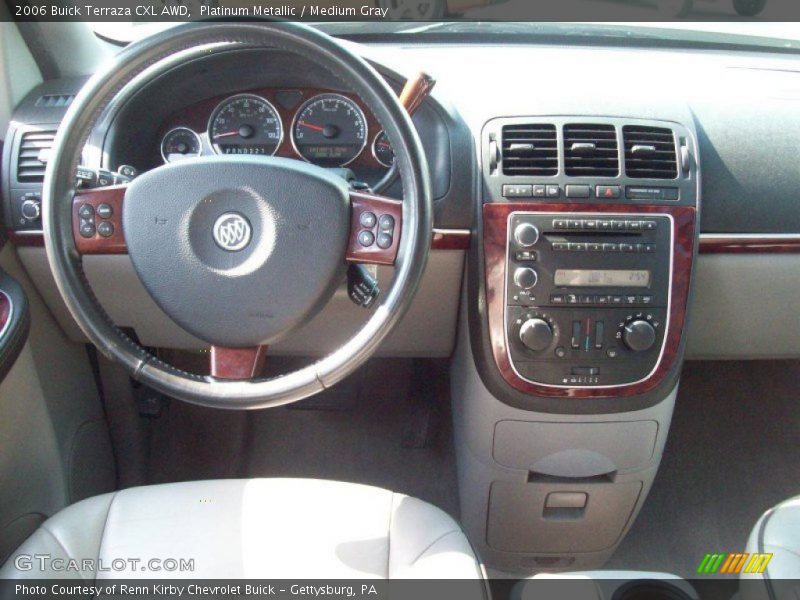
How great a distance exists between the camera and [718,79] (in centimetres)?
157

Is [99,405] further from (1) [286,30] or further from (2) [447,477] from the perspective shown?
(1) [286,30]

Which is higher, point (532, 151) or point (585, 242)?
point (532, 151)

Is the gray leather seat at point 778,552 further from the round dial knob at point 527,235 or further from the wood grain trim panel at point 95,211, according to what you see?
the wood grain trim panel at point 95,211

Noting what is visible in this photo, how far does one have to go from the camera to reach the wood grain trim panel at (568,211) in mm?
1336

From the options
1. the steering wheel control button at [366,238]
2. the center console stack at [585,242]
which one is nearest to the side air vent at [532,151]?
the center console stack at [585,242]

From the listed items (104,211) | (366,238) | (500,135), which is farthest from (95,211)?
(500,135)

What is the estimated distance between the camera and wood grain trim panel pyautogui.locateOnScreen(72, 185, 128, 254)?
3.74ft

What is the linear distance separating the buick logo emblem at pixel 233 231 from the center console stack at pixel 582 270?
47 cm

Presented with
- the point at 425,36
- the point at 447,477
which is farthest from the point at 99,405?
the point at 425,36

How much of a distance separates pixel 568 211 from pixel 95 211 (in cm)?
82

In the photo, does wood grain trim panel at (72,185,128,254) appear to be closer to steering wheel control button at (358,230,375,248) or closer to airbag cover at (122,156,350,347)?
airbag cover at (122,156,350,347)

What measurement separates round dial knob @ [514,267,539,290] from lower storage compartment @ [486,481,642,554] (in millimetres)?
491

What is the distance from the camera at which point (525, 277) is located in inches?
52.4

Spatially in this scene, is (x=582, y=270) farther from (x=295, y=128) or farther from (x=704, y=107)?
(x=295, y=128)
